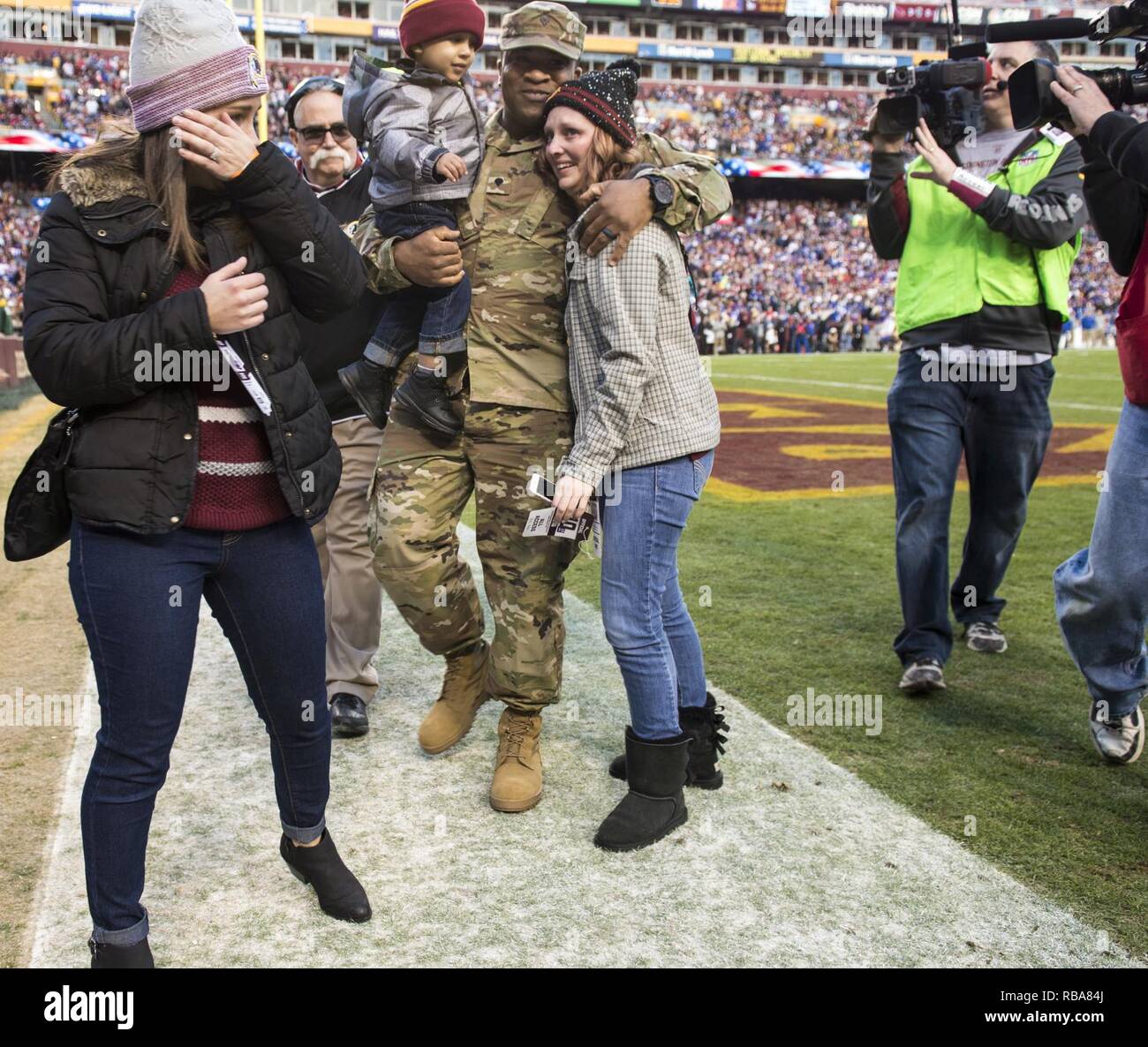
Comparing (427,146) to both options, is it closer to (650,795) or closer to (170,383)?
(170,383)

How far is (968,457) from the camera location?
4777 millimetres

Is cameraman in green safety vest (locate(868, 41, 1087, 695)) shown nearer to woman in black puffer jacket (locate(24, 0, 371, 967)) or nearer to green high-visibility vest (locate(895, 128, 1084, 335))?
green high-visibility vest (locate(895, 128, 1084, 335))

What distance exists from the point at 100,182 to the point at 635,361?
4.36ft

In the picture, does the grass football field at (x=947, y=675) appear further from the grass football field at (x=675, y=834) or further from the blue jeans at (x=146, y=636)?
the blue jeans at (x=146, y=636)

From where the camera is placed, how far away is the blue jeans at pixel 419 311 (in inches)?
128

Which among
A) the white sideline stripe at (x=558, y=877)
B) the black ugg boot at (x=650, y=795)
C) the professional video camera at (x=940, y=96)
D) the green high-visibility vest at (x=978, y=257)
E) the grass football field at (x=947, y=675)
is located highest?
the professional video camera at (x=940, y=96)

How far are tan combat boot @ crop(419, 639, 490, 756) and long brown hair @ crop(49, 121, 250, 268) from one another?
1.88 m

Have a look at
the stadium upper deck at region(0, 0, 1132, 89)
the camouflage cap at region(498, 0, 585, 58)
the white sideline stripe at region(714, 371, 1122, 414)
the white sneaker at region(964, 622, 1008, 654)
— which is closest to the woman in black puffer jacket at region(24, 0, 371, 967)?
the camouflage cap at region(498, 0, 585, 58)

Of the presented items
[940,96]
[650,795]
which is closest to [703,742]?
[650,795]

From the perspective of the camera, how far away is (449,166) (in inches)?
124

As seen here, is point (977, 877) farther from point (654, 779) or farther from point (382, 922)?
point (382, 922)

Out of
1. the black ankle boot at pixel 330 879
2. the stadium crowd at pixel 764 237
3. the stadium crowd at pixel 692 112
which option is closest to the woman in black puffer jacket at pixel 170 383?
the black ankle boot at pixel 330 879

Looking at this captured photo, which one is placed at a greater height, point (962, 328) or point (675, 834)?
point (962, 328)

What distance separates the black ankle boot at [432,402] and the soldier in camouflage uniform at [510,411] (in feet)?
0.13
